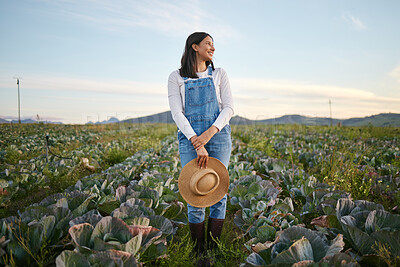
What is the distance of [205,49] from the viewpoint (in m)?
2.47

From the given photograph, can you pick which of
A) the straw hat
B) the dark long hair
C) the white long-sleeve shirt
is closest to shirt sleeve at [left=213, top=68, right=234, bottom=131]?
the white long-sleeve shirt

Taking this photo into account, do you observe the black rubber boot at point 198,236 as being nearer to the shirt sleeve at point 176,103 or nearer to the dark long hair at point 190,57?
the shirt sleeve at point 176,103

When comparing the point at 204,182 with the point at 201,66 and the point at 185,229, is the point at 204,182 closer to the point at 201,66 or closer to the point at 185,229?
the point at 185,229

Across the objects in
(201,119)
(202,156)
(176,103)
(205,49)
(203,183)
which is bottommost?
(203,183)

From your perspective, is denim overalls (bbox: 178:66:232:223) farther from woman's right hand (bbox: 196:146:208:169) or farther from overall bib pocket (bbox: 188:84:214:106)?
woman's right hand (bbox: 196:146:208:169)

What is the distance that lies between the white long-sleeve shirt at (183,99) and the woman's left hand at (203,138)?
50 mm

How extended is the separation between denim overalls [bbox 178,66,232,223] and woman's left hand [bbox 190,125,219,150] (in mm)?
93

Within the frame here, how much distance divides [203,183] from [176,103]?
745 mm

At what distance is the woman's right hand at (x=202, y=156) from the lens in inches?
90.9

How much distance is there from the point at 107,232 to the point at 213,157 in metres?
1.03

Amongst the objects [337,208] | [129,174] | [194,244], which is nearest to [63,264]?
[194,244]

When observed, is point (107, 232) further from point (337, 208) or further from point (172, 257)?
point (337, 208)

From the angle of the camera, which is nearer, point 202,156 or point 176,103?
point 202,156

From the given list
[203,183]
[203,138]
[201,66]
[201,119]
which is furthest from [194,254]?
[201,66]
